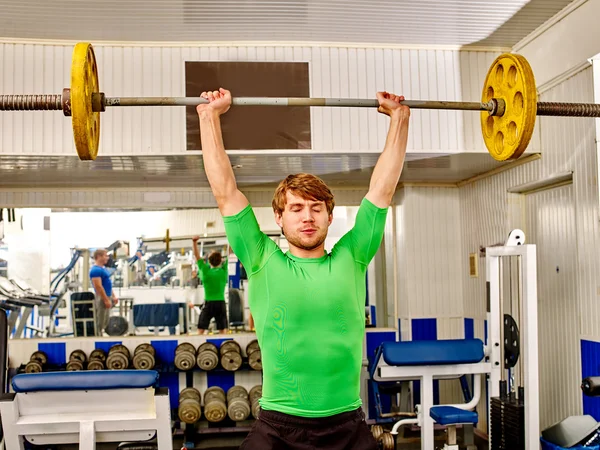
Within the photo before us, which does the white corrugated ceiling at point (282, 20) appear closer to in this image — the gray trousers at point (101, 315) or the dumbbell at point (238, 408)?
the gray trousers at point (101, 315)

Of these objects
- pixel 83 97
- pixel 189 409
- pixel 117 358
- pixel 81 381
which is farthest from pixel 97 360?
pixel 83 97

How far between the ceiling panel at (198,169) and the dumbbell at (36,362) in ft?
4.00

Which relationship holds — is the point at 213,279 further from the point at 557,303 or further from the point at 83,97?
the point at 83,97

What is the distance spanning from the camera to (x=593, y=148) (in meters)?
3.38

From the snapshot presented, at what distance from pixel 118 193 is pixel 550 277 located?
3.14 m

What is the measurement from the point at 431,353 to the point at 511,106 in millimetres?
2043

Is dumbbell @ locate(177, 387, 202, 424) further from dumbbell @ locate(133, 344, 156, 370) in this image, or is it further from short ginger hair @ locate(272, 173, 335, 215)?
short ginger hair @ locate(272, 173, 335, 215)

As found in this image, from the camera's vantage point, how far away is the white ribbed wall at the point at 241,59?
389 cm

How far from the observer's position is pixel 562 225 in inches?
154

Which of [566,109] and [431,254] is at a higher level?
[566,109]

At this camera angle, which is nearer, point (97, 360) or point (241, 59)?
point (241, 59)

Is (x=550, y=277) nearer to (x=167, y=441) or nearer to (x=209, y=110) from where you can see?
(x=167, y=441)

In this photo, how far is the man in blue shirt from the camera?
17.1 ft

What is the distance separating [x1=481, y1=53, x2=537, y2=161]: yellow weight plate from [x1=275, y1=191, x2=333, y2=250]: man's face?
865 millimetres
